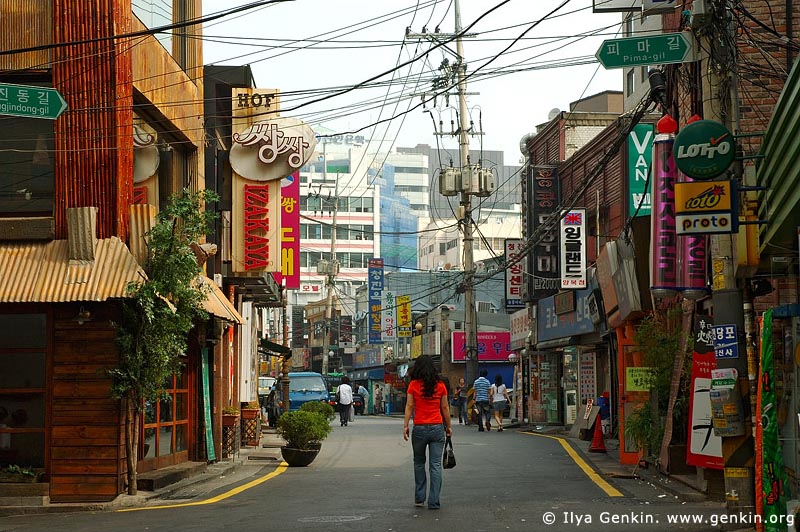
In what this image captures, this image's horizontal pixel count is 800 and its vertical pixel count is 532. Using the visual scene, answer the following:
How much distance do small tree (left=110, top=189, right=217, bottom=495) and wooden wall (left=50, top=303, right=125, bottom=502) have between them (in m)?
0.23

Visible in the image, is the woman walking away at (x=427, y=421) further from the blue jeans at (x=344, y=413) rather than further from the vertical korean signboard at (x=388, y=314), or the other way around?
the vertical korean signboard at (x=388, y=314)

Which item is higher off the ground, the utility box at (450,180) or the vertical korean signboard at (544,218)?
the utility box at (450,180)

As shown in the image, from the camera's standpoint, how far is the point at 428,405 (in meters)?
13.4

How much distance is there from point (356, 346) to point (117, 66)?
74.2 m

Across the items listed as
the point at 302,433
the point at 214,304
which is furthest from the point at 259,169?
the point at 302,433

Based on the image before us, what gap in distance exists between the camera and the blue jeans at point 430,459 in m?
12.9

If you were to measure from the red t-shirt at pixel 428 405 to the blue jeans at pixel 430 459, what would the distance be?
86mm

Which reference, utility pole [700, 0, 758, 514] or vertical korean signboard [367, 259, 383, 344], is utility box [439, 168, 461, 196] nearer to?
vertical korean signboard [367, 259, 383, 344]

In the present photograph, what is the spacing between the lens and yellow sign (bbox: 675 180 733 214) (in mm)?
10789

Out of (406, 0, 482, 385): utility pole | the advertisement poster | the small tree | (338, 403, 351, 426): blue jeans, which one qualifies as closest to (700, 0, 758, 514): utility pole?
the advertisement poster

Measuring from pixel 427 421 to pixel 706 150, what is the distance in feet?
15.8

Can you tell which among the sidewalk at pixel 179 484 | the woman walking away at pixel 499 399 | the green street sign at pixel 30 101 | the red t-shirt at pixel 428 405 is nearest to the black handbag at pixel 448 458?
the red t-shirt at pixel 428 405

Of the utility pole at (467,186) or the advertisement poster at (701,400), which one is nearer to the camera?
the advertisement poster at (701,400)

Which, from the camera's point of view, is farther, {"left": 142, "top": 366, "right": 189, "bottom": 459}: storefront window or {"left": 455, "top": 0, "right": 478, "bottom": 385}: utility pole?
{"left": 455, "top": 0, "right": 478, "bottom": 385}: utility pole
